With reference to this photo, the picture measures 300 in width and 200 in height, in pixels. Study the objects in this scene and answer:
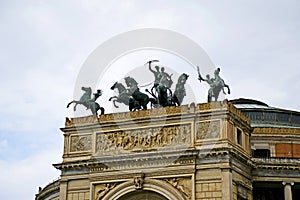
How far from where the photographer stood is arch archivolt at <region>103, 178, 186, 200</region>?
42656mm

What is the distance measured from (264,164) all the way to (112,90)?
42.9ft

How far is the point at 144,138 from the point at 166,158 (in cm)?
241

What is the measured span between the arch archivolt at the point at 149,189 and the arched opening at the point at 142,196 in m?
0.36

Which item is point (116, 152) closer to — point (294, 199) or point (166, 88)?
point (166, 88)

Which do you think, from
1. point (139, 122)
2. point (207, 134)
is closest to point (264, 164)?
point (207, 134)

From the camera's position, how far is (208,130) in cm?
4312

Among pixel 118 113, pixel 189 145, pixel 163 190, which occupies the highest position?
pixel 118 113

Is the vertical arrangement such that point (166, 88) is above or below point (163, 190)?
above

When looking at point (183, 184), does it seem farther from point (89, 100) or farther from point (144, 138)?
point (89, 100)

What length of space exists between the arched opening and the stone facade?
2.8 inches

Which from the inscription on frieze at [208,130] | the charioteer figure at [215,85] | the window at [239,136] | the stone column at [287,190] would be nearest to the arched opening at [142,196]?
the inscription on frieze at [208,130]

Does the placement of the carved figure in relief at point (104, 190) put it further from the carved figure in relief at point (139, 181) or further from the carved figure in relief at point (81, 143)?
the carved figure in relief at point (81, 143)

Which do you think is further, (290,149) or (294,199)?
(290,149)

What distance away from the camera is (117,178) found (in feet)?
147
